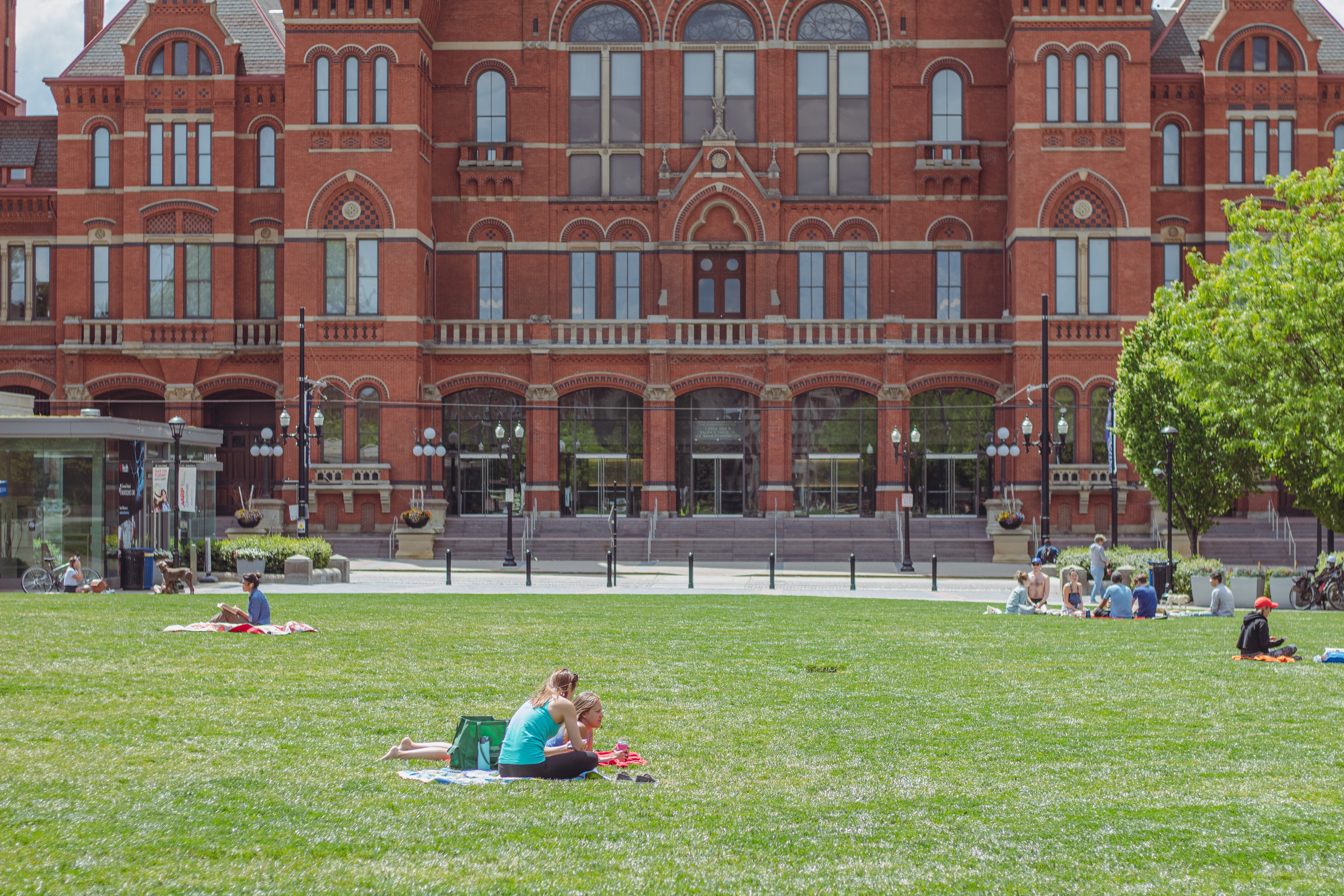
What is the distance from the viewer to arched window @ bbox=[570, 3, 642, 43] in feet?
171

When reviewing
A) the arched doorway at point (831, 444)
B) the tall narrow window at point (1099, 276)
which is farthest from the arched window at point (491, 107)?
the tall narrow window at point (1099, 276)

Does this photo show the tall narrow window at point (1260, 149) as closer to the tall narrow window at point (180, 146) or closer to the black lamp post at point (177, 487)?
the black lamp post at point (177, 487)

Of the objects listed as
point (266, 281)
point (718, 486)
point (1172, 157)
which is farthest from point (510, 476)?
point (1172, 157)

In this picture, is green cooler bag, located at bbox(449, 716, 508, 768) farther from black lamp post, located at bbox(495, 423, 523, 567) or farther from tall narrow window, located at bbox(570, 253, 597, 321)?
tall narrow window, located at bbox(570, 253, 597, 321)

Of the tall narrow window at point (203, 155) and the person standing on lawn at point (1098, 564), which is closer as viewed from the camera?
the person standing on lawn at point (1098, 564)

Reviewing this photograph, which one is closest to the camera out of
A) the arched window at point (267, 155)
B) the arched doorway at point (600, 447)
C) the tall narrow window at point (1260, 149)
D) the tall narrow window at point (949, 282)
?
the tall narrow window at point (1260, 149)

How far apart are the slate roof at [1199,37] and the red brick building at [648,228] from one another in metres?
0.18

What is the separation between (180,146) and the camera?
5081 centimetres

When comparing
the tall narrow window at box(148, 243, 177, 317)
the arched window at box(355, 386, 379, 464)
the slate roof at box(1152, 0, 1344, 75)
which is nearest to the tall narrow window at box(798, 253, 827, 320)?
the slate roof at box(1152, 0, 1344, 75)

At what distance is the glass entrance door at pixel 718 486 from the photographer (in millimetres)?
50438

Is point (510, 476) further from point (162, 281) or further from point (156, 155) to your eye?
point (156, 155)

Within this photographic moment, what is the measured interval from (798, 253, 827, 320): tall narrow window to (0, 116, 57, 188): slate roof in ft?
95.5

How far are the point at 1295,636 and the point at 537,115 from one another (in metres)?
37.9

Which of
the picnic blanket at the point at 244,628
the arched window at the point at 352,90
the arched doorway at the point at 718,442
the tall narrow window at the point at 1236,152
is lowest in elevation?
the picnic blanket at the point at 244,628
